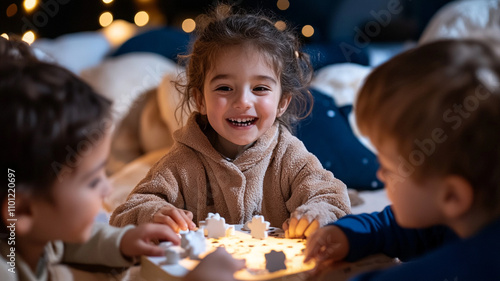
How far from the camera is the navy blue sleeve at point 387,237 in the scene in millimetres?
806

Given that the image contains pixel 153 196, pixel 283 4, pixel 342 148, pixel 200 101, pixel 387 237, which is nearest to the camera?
pixel 387 237

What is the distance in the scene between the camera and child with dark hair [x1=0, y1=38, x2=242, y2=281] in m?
0.59

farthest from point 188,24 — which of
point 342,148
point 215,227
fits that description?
point 215,227

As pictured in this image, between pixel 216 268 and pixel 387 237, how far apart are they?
28 centimetres

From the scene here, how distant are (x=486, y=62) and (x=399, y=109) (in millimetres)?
106

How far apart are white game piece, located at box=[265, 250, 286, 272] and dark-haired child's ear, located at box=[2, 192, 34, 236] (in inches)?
12.3

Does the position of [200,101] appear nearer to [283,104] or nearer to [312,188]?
[283,104]

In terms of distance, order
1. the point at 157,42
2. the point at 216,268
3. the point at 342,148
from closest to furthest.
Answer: the point at 216,268 < the point at 342,148 < the point at 157,42

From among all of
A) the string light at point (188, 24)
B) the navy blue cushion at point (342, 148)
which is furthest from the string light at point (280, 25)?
the string light at point (188, 24)

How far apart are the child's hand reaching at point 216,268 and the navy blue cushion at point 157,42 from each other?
5.82 feet

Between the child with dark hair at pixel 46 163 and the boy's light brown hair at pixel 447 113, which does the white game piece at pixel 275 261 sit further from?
the boy's light brown hair at pixel 447 113

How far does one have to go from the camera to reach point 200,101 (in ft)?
3.63

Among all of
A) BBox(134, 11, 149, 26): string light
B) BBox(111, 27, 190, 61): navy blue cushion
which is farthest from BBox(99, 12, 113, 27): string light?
BBox(111, 27, 190, 61): navy blue cushion

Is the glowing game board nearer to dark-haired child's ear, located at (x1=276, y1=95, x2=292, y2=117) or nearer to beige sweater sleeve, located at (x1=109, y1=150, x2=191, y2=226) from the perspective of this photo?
beige sweater sleeve, located at (x1=109, y1=150, x2=191, y2=226)
